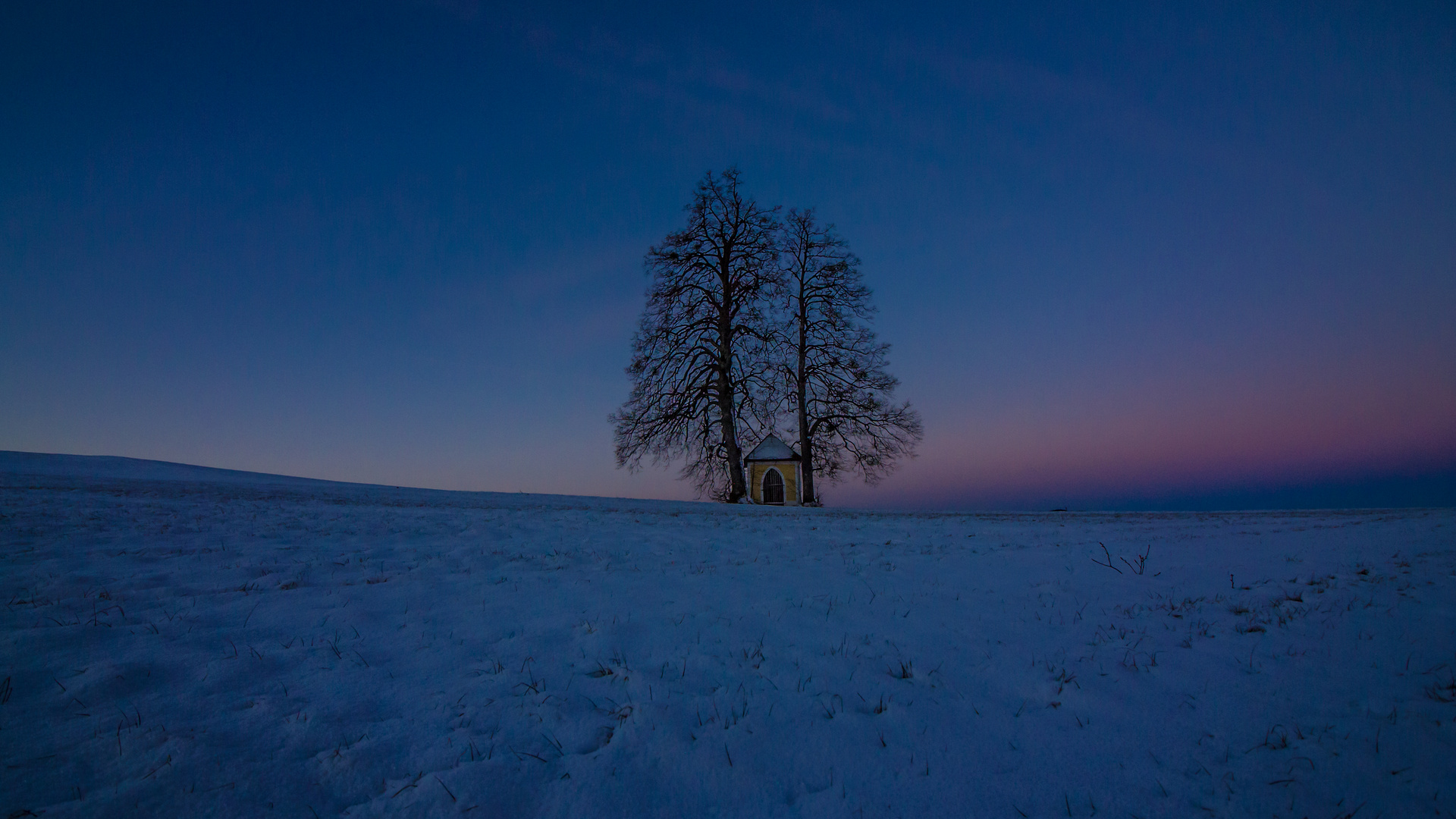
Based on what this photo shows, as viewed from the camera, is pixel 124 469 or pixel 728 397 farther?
pixel 124 469

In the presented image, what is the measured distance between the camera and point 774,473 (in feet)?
81.4

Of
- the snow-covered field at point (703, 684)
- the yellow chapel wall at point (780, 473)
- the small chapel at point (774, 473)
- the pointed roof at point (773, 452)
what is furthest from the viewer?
the pointed roof at point (773, 452)

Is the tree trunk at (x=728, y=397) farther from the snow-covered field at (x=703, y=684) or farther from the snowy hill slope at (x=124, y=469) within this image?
the snowy hill slope at (x=124, y=469)

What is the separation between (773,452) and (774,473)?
0.93 metres

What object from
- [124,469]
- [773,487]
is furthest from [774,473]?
[124,469]

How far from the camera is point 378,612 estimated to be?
454 centimetres

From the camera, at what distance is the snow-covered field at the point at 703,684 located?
251cm

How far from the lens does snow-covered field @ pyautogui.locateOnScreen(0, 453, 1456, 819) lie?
2.51 m

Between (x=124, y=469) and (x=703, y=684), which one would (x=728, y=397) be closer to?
(x=703, y=684)

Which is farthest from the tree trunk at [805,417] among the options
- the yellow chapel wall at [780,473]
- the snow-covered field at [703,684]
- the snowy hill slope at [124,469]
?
the snowy hill slope at [124,469]

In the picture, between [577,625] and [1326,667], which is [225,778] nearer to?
[577,625]

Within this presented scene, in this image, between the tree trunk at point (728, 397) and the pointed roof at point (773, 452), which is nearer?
the tree trunk at point (728, 397)

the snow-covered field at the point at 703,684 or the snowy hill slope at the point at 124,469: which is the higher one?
the snowy hill slope at the point at 124,469

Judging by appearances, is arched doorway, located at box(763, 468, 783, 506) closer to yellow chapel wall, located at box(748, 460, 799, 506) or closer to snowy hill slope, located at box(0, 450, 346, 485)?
yellow chapel wall, located at box(748, 460, 799, 506)
